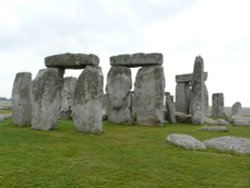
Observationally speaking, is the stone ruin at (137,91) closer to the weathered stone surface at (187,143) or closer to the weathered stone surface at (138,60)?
the weathered stone surface at (138,60)

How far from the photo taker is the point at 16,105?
16109 mm

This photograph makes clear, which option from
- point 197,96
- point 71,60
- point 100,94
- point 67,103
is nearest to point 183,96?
point 197,96

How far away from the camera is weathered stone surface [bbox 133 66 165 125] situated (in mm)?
18750

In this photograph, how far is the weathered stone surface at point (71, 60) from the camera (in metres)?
14.6

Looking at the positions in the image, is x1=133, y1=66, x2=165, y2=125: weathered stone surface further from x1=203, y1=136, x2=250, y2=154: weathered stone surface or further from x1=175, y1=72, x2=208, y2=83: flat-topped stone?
x1=203, y1=136, x2=250, y2=154: weathered stone surface

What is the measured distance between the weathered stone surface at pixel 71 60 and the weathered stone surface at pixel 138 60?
476cm

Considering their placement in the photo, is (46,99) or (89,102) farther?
(46,99)

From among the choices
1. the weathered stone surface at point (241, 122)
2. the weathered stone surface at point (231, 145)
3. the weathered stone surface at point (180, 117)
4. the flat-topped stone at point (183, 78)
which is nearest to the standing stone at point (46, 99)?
the weathered stone surface at point (231, 145)

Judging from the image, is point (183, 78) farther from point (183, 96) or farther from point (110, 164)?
point (110, 164)

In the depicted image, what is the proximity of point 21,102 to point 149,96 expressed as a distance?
6.44m

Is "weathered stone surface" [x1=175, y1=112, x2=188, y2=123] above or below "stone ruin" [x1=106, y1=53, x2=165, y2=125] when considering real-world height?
below

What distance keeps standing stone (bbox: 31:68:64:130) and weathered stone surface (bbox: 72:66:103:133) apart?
3.37ft

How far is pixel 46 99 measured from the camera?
48.4ft

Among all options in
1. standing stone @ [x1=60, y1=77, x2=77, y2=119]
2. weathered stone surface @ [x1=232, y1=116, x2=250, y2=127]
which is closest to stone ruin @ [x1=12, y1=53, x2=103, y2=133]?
standing stone @ [x1=60, y1=77, x2=77, y2=119]
